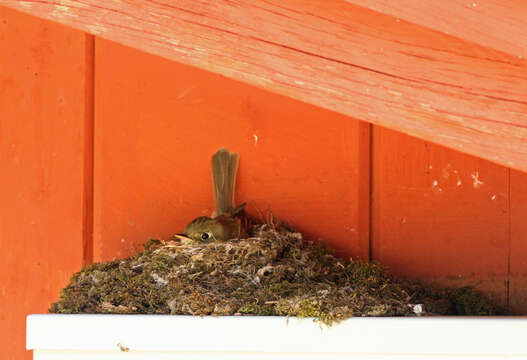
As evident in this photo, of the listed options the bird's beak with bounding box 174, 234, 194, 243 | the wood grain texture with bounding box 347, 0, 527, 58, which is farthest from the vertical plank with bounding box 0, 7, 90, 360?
the wood grain texture with bounding box 347, 0, 527, 58

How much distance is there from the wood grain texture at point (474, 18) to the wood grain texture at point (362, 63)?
99 millimetres

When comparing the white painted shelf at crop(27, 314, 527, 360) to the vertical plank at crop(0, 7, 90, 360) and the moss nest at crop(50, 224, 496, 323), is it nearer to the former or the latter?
the moss nest at crop(50, 224, 496, 323)

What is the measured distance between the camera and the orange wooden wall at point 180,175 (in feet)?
9.86

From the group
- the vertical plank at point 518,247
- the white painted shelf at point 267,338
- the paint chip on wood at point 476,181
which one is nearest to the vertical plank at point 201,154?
the paint chip on wood at point 476,181

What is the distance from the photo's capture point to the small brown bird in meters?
2.98

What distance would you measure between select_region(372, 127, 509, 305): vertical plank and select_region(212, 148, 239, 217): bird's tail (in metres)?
0.54

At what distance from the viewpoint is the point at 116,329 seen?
7.50 ft

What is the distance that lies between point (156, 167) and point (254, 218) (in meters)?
0.43

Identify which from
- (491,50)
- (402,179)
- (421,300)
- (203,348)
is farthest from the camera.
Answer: (402,179)

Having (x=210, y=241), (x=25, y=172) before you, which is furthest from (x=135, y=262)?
(x=25, y=172)

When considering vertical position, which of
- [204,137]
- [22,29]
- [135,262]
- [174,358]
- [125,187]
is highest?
[22,29]

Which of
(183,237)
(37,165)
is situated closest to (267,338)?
(183,237)

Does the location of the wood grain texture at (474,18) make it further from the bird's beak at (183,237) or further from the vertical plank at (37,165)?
the vertical plank at (37,165)

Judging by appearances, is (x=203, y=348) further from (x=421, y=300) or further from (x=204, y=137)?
(x=204, y=137)
